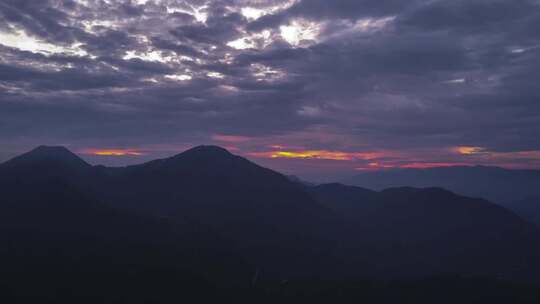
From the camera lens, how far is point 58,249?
195125 millimetres

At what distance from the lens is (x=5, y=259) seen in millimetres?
179750

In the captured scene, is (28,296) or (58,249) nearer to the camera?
(28,296)

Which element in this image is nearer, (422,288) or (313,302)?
(313,302)

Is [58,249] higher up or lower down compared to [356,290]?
higher up

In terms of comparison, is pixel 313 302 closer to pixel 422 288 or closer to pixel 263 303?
pixel 263 303

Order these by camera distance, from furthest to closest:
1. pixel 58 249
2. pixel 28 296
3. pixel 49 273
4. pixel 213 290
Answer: pixel 58 249, pixel 213 290, pixel 49 273, pixel 28 296

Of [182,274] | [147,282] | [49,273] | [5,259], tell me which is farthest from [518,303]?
[5,259]

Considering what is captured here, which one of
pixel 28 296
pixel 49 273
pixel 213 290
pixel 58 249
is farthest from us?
pixel 58 249

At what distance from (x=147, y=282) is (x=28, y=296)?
43.8 m

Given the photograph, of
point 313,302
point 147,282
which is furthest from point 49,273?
point 313,302

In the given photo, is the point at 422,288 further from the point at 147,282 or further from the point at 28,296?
the point at 28,296

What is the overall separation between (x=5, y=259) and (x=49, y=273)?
25561 millimetres

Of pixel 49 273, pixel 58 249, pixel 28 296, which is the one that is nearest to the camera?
pixel 28 296

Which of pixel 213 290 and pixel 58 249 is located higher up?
pixel 58 249
